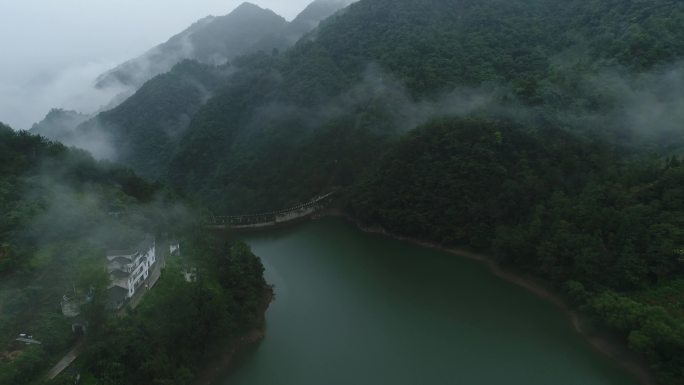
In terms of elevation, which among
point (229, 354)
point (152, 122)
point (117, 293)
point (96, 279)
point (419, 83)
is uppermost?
point (152, 122)

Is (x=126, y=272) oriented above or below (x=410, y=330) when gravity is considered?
above

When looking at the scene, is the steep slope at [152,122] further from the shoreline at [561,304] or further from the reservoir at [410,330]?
the reservoir at [410,330]

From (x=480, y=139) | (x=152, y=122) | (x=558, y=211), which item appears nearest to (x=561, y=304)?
(x=558, y=211)

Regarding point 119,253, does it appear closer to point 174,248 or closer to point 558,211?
point 174,248

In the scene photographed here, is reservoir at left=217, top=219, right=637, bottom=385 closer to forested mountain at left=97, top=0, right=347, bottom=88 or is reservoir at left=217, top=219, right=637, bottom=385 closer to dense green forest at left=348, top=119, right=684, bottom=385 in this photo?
dense green forest at left=348, top=119, right=684, bottom=385

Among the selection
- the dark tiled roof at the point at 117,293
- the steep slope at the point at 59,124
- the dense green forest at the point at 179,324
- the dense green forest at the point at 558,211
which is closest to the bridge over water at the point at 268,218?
the dense green forest at the point at 558,211

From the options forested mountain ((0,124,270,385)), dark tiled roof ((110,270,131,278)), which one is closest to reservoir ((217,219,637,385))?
forested mountain ((0,124,270,385))
